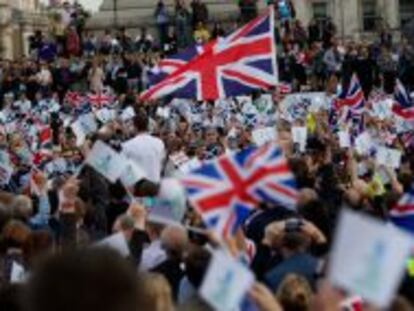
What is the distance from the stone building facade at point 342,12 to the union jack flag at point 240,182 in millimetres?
36124

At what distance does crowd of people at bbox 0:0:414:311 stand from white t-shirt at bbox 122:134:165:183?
0.02m

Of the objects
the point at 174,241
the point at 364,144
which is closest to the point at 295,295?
the point at 174,241

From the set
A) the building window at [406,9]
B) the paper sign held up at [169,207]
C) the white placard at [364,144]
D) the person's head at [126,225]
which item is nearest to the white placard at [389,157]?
the white placard at [364,144]

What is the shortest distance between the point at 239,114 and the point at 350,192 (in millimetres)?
14224

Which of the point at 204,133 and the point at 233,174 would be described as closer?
the point at 233,174

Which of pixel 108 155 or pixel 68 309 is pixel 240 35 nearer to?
pixel 108 155

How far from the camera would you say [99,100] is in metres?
28.5

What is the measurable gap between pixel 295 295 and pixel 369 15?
44.4 meters

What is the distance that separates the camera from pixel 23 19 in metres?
56.5

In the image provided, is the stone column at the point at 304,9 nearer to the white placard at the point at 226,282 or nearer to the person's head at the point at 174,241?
the person's head at the point at 174,241

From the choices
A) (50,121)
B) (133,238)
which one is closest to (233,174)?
(133,238)

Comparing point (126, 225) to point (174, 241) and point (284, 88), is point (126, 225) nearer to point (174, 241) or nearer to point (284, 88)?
point (174, 241)

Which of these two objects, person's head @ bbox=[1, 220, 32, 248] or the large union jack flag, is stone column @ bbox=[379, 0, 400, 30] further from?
person's head @ bbox=[1, 220, 32, 248]

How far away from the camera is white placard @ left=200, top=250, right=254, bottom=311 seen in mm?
4797
